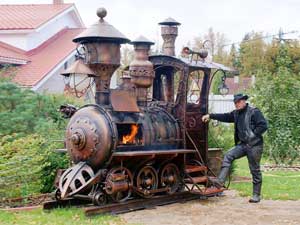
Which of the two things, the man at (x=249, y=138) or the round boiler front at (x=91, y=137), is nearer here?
the round boiler front at (x=91, y=137)

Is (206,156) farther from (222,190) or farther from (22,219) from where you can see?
(22,219)

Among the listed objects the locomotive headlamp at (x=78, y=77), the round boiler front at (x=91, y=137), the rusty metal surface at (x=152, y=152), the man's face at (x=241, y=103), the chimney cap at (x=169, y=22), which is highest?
the chimney cap at (x=169, y=22)

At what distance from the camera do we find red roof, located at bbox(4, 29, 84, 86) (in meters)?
18.6

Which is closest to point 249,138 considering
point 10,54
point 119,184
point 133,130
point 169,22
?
point 133,130

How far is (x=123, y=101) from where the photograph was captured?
8.34m

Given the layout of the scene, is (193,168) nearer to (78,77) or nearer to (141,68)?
(141,68)

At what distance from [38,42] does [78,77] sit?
1423 cm

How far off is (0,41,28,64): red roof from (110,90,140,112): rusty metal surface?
959cm

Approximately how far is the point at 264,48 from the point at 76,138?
33020 mm

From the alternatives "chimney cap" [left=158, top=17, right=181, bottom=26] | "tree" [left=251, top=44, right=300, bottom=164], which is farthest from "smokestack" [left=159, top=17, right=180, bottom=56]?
"tree" [left=251, top=44, right=300, bottom=164]

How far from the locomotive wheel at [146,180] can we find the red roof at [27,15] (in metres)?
13.4

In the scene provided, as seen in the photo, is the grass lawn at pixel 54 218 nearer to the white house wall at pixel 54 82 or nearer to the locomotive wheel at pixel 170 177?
the locomotive wheel at pixel 170 177

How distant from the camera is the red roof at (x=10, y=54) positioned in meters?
17.8

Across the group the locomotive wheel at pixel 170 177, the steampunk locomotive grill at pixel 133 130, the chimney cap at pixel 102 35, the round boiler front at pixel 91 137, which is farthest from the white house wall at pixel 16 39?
the round boiler front at pixel 91 137
